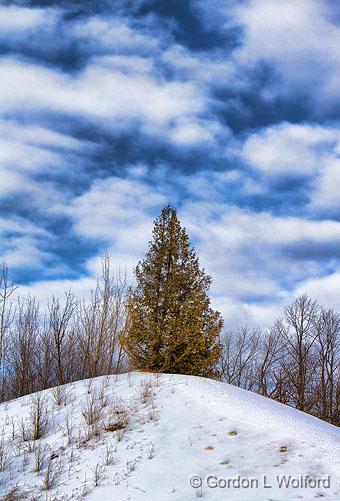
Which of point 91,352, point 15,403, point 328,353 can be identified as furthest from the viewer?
point 328,353

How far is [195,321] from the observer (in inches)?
550

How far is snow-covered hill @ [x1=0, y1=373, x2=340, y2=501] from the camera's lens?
252 inches

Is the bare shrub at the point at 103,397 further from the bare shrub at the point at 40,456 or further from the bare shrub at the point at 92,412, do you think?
the bare shrub at the point at 40,456

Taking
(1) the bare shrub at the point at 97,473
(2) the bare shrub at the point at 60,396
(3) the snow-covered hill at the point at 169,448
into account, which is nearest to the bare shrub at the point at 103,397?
(3) the snow-covered hill at the point at 169,448

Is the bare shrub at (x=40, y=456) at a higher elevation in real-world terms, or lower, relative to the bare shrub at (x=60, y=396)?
lower

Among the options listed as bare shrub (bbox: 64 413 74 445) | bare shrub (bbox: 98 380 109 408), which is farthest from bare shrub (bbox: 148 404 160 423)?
bare shrub (bbox: 64 413 74 445)

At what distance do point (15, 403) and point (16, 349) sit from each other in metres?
14.1

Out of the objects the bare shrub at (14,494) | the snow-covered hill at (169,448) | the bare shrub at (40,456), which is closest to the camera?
the snow-covered hill at (169,448)

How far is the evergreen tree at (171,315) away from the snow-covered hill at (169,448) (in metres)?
2.77

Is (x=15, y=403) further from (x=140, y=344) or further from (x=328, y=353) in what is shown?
(x=328, y=353)

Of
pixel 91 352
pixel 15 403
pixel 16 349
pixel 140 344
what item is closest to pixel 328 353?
pixel 91 352

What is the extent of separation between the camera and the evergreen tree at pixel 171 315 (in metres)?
13.7

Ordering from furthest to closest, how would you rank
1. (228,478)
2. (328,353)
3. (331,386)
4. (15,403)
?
(328,353) → (331,386) → (15,403) → (228,478)

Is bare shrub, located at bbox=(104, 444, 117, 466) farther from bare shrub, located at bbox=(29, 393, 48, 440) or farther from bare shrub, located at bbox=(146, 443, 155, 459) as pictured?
bare shrub, located at bbox=(29, 393, 48, 440)
